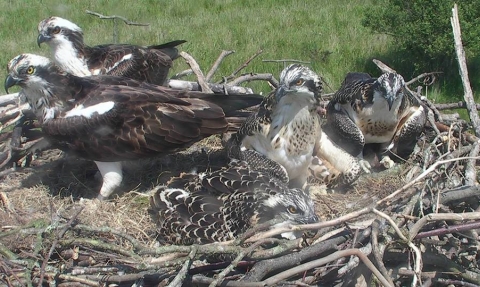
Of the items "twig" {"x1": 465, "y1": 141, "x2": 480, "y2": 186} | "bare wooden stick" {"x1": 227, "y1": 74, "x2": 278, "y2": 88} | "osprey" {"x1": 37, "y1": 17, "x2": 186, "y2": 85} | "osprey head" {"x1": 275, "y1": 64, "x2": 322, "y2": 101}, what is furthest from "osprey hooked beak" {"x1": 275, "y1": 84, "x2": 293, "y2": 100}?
"osprey" {"x1": 37, "y1": 17, "x2": 186, "y2": 85}

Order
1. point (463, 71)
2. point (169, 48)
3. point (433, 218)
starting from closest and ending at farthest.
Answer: point (433, 218)
point (463, 71)
point (169, 48)

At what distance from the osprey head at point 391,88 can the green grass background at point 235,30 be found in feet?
11.3

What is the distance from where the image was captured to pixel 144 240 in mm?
4801

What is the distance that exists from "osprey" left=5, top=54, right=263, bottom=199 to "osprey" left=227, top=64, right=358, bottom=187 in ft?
1.26

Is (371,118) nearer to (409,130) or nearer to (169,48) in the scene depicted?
(409,130)

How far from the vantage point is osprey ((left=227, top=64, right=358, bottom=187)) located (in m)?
4.92

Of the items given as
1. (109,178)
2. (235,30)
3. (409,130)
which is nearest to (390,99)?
(409,130)

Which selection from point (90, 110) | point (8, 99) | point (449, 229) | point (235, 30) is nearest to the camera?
point (449, 229)

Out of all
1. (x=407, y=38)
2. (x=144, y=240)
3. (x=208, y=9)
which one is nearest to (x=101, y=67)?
(x=144, y=240)

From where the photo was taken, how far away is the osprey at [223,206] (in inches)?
165

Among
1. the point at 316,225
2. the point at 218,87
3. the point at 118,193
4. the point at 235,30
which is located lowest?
the point at 235,30

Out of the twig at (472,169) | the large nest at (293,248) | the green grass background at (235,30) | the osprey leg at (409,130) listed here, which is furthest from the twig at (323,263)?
the green grass background at (235,30)

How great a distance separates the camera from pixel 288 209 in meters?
4.21

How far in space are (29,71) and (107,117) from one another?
75 centimetres
